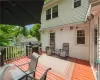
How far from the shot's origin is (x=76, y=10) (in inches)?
356

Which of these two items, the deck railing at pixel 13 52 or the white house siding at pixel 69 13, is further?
the white house siding at pixel 69 13

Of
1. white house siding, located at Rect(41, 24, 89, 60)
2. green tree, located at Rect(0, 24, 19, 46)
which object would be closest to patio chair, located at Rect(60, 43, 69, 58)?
white house siding, located at Rect(41, 24, 89, 60)

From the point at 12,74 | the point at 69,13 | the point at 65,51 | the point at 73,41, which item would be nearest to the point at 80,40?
the point at 73,41

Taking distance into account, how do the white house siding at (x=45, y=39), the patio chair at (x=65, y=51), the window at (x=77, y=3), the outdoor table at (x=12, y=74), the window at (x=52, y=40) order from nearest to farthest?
1. the outdoor table at (x=12, y=74)
2. the patio chair at (x=65, y=51)
3. the window at (x=77, y=3)
4. the window at (x=52, y=40)
5. the white house siding at (x=45, y=39)

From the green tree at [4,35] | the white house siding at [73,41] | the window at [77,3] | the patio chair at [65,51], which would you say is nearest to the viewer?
the green tree at [4,35]

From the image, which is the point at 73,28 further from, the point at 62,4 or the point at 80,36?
the point at 62,4

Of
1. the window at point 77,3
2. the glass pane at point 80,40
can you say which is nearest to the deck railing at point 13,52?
the glass pane at point 80,40

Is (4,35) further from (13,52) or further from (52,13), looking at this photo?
(52,13)

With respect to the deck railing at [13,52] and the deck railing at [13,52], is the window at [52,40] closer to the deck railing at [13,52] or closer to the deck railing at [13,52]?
the deck railing at [13,52]

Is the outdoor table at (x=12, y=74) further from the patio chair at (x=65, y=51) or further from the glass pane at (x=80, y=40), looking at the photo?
the glass pane at (x=80, y=40)

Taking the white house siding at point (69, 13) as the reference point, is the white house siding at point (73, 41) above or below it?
below

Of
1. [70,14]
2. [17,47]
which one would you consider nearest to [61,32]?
[70,14]

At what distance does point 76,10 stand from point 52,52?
178 inches

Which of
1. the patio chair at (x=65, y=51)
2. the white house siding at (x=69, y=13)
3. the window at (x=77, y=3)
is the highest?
the window at (x=77, y=3)
